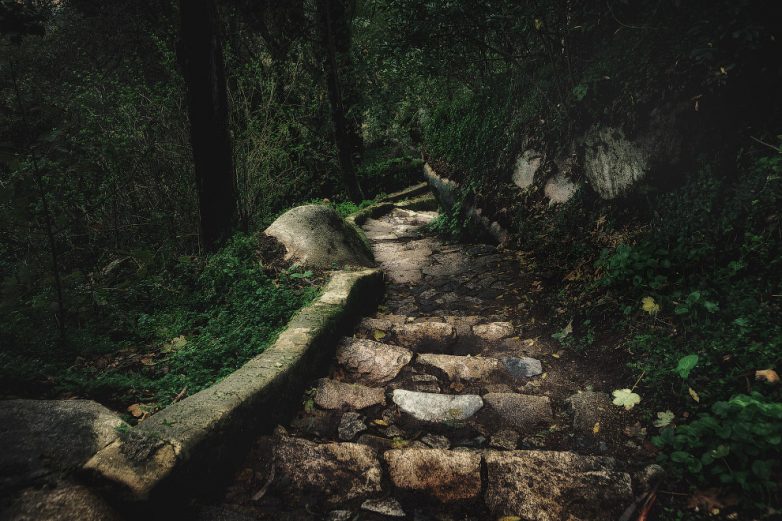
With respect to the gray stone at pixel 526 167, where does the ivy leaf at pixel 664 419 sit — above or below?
below

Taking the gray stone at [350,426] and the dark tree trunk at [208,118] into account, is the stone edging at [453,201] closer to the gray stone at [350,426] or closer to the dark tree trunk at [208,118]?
the dark tree trunk at [208,118]

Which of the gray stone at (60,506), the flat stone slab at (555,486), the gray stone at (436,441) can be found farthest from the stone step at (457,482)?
the gray stone at (60,506)

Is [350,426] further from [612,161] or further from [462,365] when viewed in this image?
[612,161]

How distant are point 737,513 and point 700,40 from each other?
286 cm

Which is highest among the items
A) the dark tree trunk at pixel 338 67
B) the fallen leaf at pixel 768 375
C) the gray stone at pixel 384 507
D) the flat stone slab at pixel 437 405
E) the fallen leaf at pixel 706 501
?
the dark tree trunk at pixel 338 67

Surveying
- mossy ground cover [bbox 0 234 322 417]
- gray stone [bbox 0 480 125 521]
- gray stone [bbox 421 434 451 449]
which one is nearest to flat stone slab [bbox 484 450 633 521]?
gray stone [bbox 421 434 451 449]

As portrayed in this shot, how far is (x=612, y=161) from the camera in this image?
12.9ft

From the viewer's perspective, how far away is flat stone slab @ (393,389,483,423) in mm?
2414

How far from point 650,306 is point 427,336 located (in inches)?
62.0

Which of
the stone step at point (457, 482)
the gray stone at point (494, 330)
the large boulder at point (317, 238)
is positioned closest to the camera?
the stone step at point (457, 482)

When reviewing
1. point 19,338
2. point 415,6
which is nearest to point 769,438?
point 19,338

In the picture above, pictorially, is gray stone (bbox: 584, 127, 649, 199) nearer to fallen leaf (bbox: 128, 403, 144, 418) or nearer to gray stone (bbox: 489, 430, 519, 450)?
gray stone (bbox: 489, 430, 519, 450)

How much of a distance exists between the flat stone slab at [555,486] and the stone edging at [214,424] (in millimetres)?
1118

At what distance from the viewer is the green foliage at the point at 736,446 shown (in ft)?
5.05
